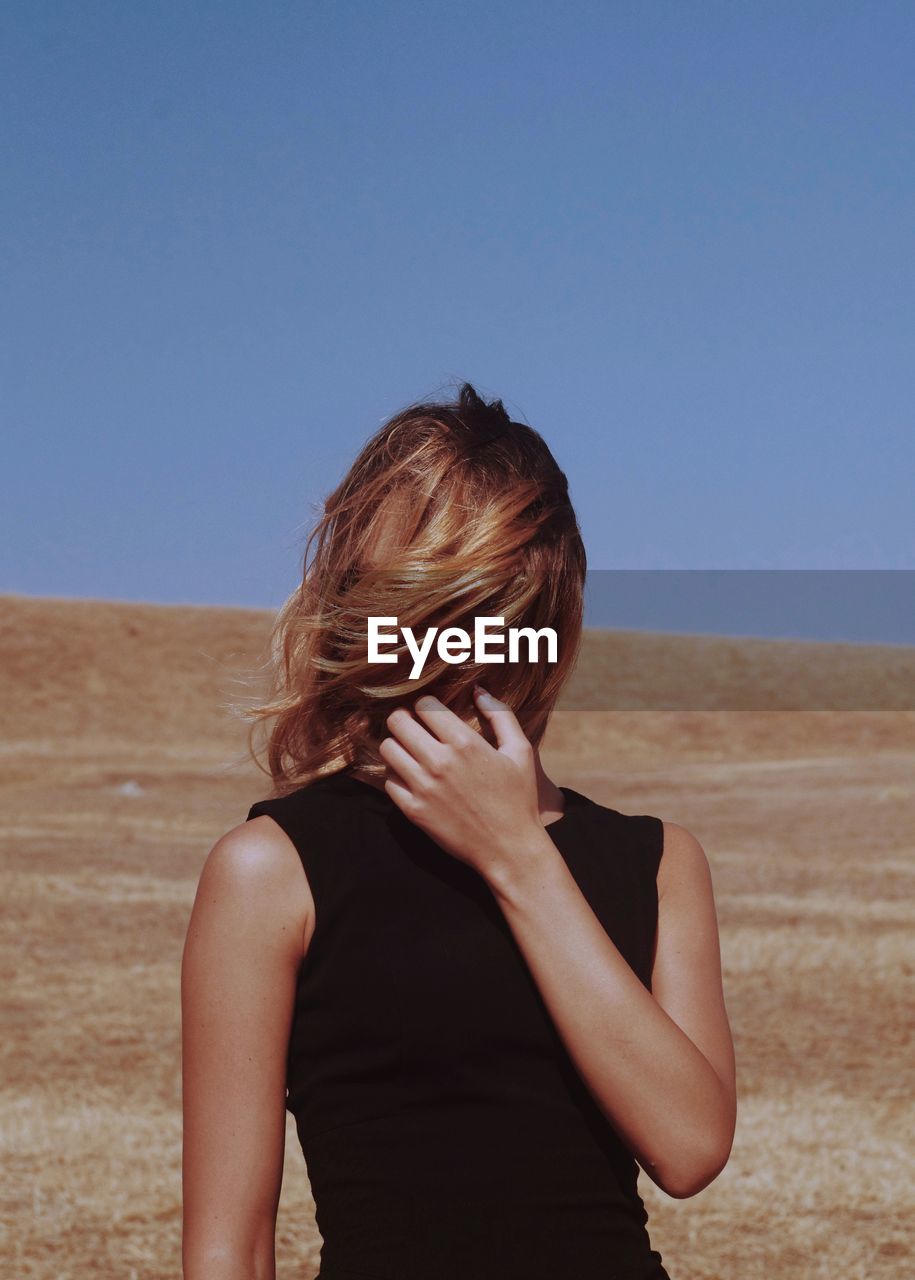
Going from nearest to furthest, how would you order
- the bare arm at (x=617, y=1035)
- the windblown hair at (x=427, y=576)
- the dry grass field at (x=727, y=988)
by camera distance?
the bare arm at (x=617, y=1035)
the windblown hair at (x=427, y=576)
the dry grass field at (x=727, y=988)

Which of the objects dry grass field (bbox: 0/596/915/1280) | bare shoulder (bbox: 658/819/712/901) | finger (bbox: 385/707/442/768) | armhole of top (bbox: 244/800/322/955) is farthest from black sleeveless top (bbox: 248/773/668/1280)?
dry grass field (bbox: 0/596/915/1280)

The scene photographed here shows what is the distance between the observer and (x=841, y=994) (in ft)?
31.1

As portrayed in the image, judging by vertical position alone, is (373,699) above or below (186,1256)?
above

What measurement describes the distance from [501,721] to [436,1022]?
312 millimetres

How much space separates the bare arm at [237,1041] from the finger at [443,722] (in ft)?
0.66

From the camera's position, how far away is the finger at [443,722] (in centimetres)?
136

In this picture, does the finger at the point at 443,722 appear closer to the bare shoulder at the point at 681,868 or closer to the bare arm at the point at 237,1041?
the bare arm at the point at 237,1041

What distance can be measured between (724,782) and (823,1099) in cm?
1647

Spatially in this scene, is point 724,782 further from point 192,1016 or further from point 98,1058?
point 192,1016

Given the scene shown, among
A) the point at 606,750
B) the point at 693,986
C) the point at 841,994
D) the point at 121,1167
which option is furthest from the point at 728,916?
the point at 606,750

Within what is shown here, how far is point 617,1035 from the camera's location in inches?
51.1

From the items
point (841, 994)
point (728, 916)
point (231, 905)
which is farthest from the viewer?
point (728, 916)

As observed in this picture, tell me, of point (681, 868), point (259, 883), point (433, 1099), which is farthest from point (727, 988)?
point (259, 883)

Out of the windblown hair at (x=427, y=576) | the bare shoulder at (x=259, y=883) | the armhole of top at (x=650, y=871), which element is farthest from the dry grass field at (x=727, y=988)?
the armhole of top at (x=650, y=871)
